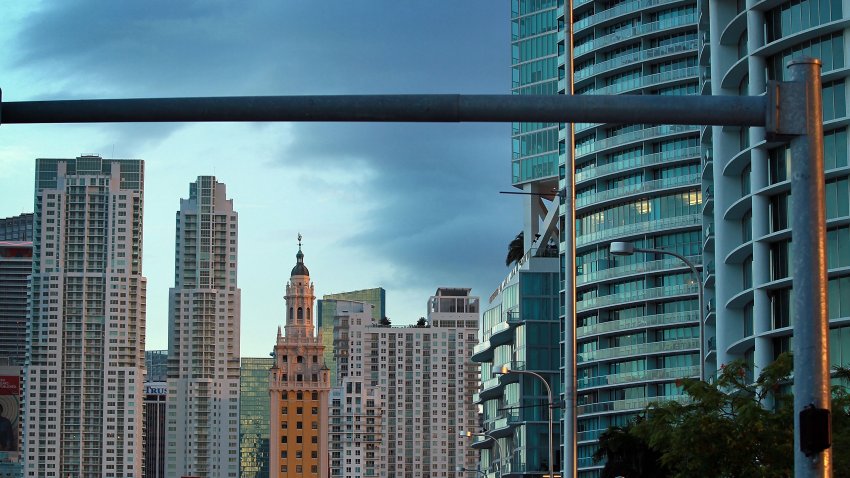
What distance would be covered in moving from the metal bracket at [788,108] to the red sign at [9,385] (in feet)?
527

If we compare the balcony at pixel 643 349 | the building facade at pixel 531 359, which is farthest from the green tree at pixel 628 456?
the building facade at pixel 531 359

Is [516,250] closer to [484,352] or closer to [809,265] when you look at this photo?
[484,352]

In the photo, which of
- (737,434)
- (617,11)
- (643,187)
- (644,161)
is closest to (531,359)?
(643,187)

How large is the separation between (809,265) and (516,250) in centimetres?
14927

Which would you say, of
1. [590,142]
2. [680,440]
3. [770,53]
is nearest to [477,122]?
[680,440]

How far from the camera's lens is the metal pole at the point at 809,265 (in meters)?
13.7

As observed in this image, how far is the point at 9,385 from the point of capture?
171875mm

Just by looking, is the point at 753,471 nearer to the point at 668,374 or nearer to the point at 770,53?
the point at 770,53

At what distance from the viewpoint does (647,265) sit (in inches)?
4781

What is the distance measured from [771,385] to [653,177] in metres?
83.1

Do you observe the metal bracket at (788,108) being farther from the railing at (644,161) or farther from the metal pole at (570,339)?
the railing at (644,161)

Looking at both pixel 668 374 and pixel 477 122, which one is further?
pixel 668 374

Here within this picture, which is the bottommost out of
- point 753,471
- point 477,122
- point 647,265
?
point 753,471

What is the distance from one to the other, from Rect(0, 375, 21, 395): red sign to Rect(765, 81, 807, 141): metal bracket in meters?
161
